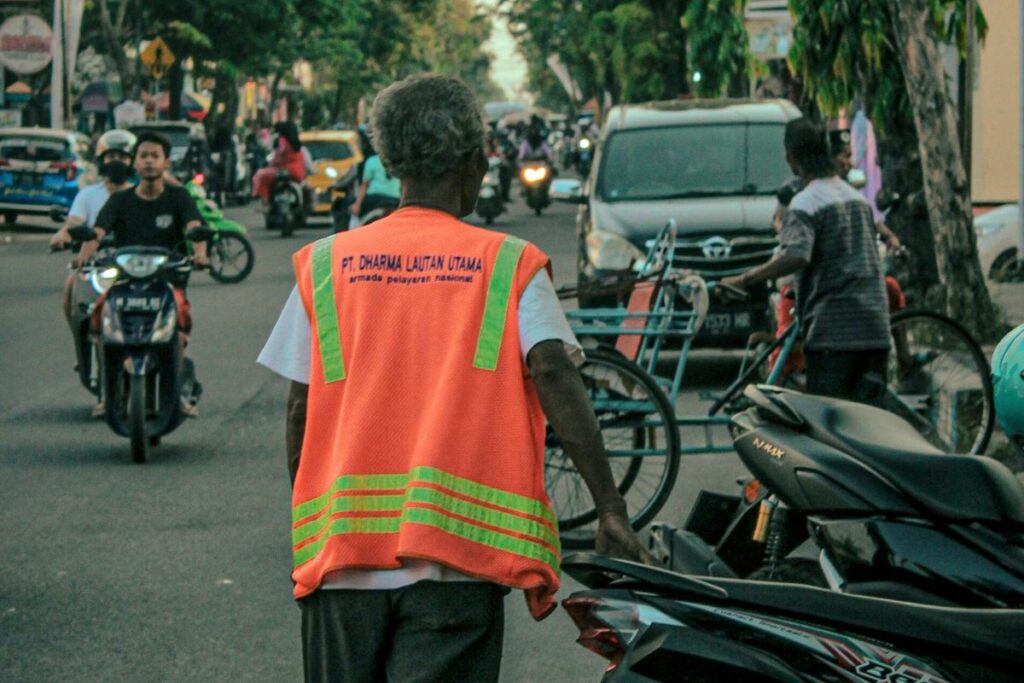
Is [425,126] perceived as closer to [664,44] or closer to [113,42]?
[664,44]

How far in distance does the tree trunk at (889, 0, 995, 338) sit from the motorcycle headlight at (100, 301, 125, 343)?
554 centimetres

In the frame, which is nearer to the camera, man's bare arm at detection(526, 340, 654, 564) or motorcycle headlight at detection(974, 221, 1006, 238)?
man's bare arm at detection(526, 340, 654, 564)

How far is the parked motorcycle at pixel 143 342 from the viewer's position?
9.97 meters

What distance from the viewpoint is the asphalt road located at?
6.10m

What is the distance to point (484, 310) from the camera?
3.58 m

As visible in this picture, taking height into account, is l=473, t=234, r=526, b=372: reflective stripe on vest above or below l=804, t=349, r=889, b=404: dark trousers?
above

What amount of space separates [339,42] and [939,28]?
50600 mm

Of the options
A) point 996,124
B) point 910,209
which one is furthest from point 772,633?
point 996,124

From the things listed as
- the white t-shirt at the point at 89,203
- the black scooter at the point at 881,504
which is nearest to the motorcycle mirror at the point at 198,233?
the white t-shirt at the point at 89,203

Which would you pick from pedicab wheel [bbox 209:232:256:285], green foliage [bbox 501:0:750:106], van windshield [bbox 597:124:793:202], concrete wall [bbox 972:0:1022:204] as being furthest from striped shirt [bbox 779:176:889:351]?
green foliage [bbox 501:0:750:106]

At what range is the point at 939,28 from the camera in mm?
13586

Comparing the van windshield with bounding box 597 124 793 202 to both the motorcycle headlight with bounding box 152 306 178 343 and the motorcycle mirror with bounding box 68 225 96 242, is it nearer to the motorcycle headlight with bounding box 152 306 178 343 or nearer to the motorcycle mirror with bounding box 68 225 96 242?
the motorcycle mirror with bounding box 68 225 96 242

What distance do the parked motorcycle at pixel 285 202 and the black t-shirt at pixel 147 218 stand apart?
19467 millimetres

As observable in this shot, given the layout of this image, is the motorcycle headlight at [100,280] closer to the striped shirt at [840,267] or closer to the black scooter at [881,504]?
the striped shirt at [840,267]
